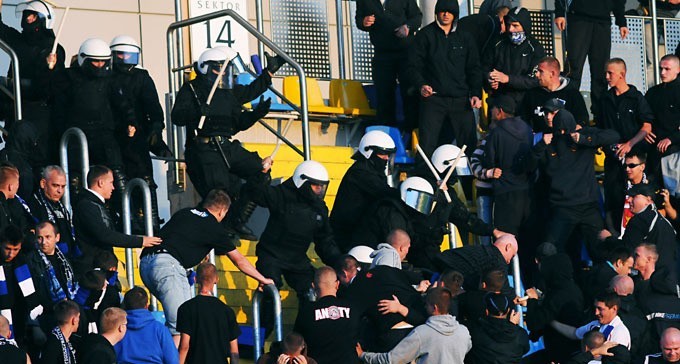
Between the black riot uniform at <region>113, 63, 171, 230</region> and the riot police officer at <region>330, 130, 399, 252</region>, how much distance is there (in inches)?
62.5

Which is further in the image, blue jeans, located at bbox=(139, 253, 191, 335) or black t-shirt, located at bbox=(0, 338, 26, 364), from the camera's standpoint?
blue jeans, located at bbox=(139, 253, 191, 335)

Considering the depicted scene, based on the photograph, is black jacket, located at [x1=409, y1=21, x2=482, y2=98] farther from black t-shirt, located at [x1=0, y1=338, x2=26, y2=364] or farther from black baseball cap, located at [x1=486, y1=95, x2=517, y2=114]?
black t-shirt, located at [x1=0, y1=338, x2=26, y2=364]

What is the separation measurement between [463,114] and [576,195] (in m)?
1.68

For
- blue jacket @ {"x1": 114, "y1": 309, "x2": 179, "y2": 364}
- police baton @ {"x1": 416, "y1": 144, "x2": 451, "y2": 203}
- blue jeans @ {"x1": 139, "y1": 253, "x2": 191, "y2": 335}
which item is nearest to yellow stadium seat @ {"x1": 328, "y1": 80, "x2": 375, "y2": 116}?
police baton @ {"x1": 416, "y1": 144, "x2": 451, "y2": 203}

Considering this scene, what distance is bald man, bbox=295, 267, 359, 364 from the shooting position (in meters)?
15.3

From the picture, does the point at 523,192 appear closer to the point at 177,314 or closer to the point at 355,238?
the point at 355,238

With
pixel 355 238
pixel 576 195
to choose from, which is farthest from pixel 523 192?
pixel 355 238

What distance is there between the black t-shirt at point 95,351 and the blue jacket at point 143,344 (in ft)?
1.74

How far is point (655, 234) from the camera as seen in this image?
1833cm

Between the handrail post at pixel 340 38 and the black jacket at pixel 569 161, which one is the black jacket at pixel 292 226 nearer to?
the black jacket at pixel 569 161

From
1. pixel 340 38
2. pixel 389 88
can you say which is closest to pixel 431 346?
pixel 389 88

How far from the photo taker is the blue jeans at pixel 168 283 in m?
15.9

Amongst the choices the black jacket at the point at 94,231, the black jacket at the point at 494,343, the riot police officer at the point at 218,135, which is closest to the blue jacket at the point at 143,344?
the black jacket at the point at 94,231

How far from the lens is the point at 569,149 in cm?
1878
